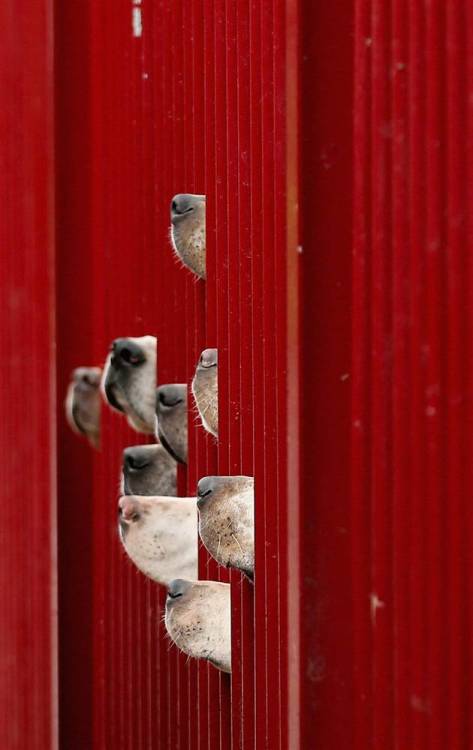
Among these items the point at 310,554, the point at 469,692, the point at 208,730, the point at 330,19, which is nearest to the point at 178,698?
the point at 208,730

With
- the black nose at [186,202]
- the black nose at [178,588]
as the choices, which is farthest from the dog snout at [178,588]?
the black nose at [186,202]

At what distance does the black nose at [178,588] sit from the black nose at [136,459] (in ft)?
0.61

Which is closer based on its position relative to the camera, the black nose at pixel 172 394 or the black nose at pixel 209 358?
the black nose at pixel 209 358

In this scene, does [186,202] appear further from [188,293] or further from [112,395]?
[112,395]

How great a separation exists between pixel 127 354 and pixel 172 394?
0.33ft

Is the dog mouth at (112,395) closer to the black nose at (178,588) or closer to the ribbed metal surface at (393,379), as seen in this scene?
the black nose at (178,588)

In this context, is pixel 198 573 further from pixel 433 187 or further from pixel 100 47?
pixel 100 47

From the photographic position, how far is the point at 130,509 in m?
1.00

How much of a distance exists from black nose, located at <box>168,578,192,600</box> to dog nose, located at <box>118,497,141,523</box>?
0.09 m

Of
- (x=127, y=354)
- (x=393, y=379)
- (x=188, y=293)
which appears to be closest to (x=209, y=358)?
(x=188, y=293)

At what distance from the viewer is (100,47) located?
4.27 feet

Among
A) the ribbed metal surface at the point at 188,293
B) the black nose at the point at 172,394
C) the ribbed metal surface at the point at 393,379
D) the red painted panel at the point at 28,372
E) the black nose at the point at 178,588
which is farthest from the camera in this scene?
the red painted panel at the point at 28,372

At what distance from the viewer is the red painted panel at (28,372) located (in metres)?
1.49

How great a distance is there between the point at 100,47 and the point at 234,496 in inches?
25.5
